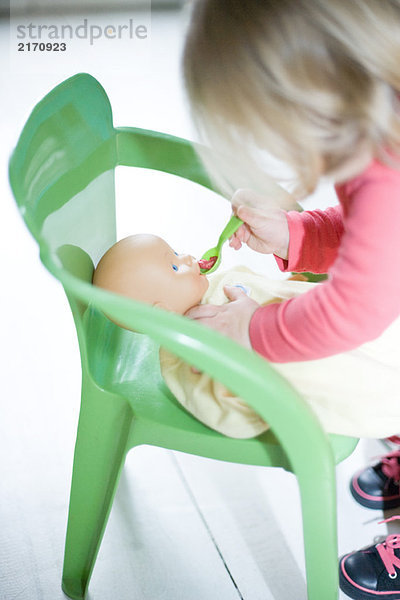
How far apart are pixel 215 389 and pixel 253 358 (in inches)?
6.8

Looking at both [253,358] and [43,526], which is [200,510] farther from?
[253,358]

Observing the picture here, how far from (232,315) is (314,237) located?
0.22 meters

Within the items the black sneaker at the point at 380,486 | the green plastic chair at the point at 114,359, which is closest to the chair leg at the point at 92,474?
the green plastic chair at the point at 114,359

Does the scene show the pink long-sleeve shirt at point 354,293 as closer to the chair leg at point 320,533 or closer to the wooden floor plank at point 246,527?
the chair leg at point 320,533

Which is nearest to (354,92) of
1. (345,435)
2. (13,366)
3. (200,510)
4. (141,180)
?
(345,435)

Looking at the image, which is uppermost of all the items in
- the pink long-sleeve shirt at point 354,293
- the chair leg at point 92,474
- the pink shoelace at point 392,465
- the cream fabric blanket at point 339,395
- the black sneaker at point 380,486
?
the pink long-sleeve shirt at point 354,293

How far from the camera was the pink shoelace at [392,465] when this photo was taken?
1.12 metres

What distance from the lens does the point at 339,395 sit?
761mm

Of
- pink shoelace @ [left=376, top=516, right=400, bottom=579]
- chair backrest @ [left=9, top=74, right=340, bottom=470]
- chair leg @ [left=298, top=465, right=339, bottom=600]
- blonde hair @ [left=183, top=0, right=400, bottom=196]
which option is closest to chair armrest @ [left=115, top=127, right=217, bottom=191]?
chair backrest @ [left=9, top=74, right=340, bottom=470]

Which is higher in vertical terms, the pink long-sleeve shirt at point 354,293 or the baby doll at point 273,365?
the pink long-sleeve shirt at point 354,293

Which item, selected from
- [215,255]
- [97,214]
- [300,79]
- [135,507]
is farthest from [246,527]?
[300,79]

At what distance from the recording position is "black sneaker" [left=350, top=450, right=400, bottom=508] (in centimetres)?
111

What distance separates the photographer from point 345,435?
2.56ft

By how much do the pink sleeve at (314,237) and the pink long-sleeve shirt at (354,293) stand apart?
19cm
